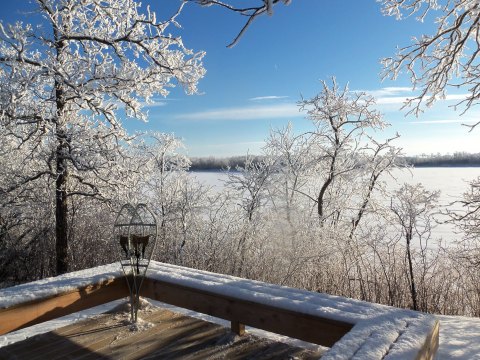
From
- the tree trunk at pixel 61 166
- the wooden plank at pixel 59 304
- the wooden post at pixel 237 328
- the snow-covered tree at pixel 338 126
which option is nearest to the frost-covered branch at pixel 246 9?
the wooden post at pixel 237 328

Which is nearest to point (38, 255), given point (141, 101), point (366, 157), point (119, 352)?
point (141, 101)

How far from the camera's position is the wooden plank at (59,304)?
241 cm

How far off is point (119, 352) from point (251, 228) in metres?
6.80

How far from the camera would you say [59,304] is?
8.73 feet

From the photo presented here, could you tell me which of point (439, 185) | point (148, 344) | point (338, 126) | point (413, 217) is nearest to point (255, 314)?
point (148, 344)

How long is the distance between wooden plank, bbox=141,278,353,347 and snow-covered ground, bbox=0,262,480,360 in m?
0.04

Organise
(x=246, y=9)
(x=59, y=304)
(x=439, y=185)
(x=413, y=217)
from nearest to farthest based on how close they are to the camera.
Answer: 1. (x=246, y=9)
2. (x=59, y=304)
3. (x=413, y=217)
4. (x=439, y=185)

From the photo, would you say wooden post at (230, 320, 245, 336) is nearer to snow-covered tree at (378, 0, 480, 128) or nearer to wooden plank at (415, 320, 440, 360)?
wooden plank at (415, 320, 440, 360)

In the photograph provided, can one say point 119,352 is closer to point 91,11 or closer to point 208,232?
→ point 91,11

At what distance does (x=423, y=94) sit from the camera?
5.98 metres

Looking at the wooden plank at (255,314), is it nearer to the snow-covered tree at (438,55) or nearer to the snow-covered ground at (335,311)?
the snow-covered ground at (335,311)

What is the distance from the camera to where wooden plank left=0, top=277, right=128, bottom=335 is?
241cm

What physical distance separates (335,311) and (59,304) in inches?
72.8

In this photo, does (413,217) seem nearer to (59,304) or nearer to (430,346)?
(430,346)
